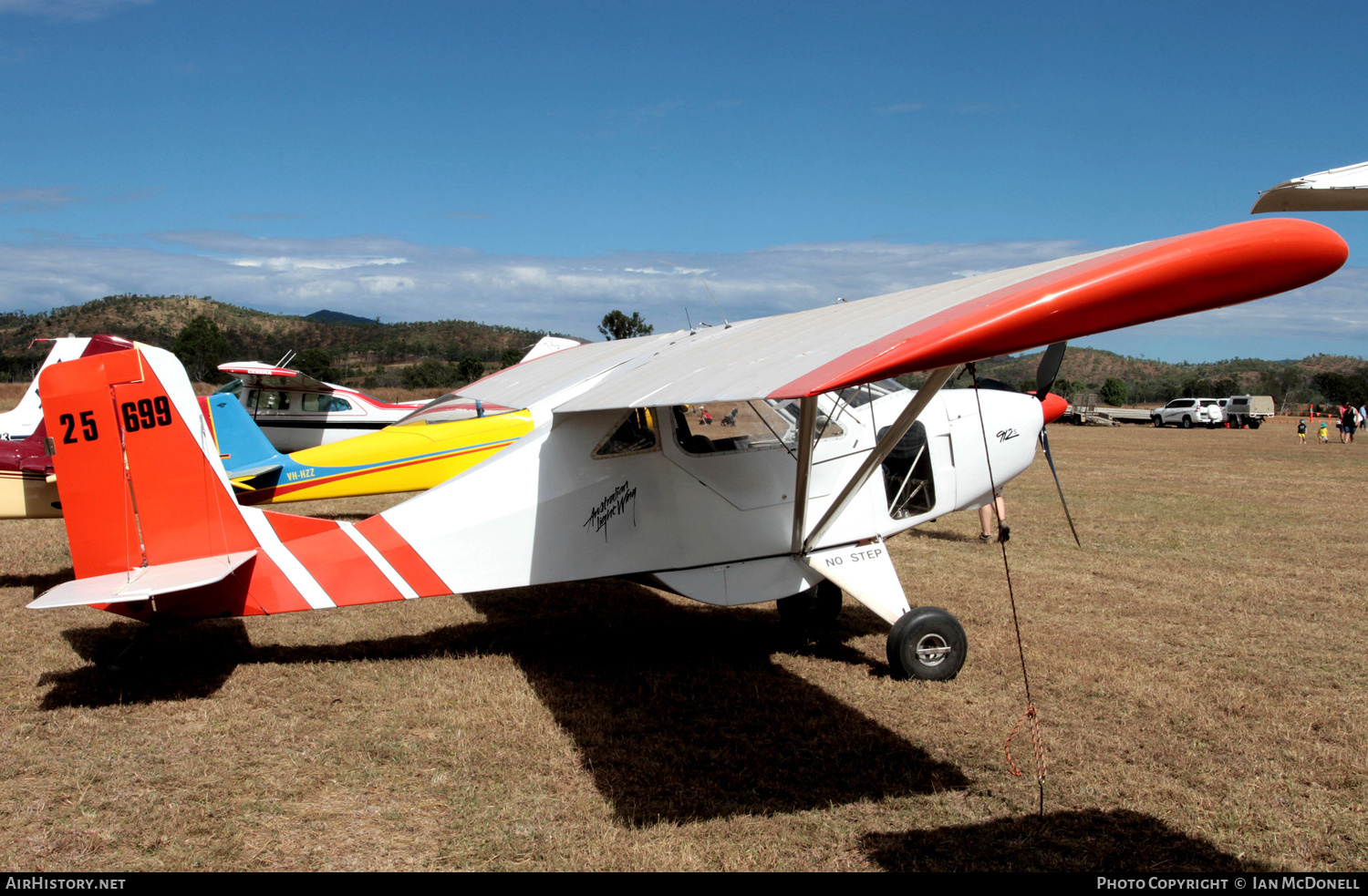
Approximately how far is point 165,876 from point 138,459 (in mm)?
2598

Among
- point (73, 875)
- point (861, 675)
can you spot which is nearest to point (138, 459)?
point (73, 875)

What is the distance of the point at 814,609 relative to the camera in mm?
6793

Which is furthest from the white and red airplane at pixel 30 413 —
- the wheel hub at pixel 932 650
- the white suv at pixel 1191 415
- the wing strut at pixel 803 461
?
the white suv at pixel 1191 415

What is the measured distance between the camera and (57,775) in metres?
4.07

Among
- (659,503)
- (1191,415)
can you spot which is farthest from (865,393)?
(1191,415)

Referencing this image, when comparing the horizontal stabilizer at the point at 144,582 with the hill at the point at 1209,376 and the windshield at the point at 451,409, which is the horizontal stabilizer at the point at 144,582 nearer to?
the windshield at the point at 451,409

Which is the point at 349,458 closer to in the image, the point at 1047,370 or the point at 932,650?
the point at 932,650

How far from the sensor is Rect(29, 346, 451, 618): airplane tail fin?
15.7 feet

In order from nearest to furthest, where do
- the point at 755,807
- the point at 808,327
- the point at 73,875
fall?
1. the point at 73,875
2. the point at 755,807
3. the point at 808,327

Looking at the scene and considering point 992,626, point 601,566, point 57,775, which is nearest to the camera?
point 57,775

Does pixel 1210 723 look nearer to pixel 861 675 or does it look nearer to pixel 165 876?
Answer: pixel 861 675

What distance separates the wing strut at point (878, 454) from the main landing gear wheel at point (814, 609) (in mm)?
1207

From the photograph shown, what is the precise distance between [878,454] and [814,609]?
7.88 feet

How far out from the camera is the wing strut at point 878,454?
3.74 meters
